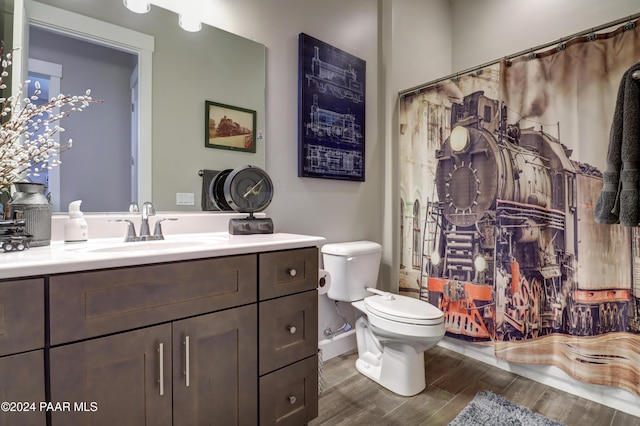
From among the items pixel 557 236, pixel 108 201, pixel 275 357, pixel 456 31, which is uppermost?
pixel 456 31

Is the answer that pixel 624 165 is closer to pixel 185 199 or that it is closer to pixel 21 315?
pixel 185 199

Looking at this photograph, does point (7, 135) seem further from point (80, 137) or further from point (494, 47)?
point (494, 47)

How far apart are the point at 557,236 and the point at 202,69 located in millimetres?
2101

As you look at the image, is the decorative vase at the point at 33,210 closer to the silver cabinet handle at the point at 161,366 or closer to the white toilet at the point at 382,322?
the silver cabinet handle at the point at 161,366

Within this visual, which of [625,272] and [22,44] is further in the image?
[625,272]

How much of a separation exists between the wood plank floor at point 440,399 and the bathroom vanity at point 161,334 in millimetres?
385

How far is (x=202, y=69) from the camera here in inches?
63.2

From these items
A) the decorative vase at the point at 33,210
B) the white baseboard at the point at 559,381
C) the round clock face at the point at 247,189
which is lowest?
the white baseboard at the point at 559,381

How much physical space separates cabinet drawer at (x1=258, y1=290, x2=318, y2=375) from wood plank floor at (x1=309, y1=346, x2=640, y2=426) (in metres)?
0.51

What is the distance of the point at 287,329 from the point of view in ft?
4.09

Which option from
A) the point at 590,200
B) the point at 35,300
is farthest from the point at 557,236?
the point at 35,300

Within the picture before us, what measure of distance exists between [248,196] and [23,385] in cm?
101

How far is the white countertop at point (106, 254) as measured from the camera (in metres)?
0.76

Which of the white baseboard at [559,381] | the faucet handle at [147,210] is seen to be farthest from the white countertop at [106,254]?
the white baseboard at [559,381]
